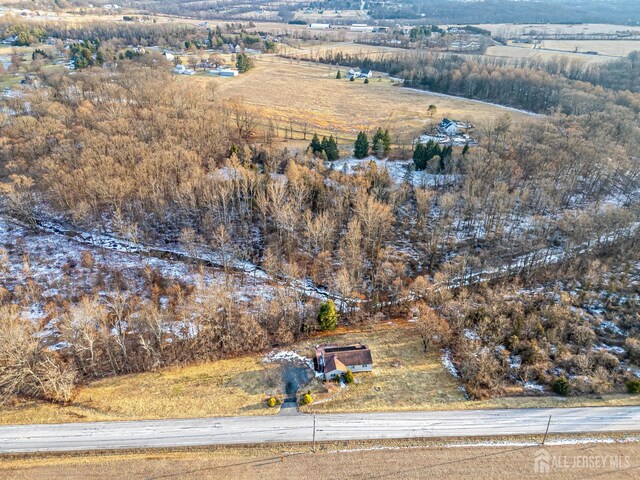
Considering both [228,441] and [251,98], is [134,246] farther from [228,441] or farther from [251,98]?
[251,98]

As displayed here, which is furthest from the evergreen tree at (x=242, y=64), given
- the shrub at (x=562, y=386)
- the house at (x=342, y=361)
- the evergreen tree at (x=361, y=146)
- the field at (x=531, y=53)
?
the shrub at (x=562, y=386)

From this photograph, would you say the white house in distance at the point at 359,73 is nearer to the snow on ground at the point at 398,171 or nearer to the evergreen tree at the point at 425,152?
the snow on ground at the point at 398,171

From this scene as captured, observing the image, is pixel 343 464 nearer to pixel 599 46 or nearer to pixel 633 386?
pixel 633 386

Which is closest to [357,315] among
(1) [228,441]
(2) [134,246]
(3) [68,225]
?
(1) [228,441]

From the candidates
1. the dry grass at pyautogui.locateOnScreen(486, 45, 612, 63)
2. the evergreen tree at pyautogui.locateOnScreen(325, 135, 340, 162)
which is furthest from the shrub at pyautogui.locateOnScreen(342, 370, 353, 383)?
the dry grass at pyautogui.locateOnScreen(486, 45, 612, 63)

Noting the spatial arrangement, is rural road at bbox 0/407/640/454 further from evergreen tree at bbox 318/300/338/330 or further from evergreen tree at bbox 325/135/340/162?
evergreen tree at bbox 325/135/340/162

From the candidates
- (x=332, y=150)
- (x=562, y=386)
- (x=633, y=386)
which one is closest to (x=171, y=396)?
(x=562, y=386)
